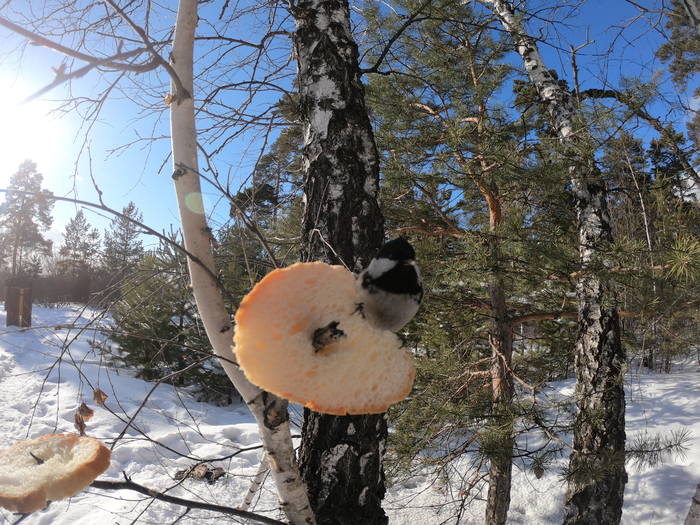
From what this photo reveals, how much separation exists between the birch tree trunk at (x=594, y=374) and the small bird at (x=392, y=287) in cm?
311

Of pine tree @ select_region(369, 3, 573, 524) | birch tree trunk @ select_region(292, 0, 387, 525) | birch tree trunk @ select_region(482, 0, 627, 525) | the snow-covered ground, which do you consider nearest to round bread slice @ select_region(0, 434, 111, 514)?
birch tree trunk @ select_region(292, 0, 387, 525)

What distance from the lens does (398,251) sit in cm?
53

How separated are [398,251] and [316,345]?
0.59 feet

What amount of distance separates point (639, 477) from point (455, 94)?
19.7ft

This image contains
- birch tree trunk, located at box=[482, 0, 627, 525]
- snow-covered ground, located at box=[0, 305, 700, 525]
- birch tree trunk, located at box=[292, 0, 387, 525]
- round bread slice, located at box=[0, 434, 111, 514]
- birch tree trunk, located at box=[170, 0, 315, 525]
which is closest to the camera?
round bread slice, located at box=[0, 434, 111, 514]

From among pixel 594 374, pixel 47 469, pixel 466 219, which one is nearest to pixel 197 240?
pixel 47 469

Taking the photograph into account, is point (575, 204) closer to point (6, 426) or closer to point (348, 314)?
point (348, 314)

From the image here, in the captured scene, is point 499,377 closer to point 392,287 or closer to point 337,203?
point 337,203

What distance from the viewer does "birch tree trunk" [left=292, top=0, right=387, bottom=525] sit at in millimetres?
1338

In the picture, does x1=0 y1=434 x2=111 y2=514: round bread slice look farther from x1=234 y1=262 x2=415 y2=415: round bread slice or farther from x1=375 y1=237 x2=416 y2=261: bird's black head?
x1=375 y1=237 x2=416 y2=261: bird's black head

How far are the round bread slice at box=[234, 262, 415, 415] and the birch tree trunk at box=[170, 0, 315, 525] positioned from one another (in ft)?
1.41

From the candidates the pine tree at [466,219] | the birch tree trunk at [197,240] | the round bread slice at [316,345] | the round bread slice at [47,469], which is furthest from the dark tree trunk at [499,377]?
the round bread slice at [47,469]

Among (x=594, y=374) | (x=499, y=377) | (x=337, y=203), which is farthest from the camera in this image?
(x=499, y=377)

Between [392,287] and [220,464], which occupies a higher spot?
[392,287]
